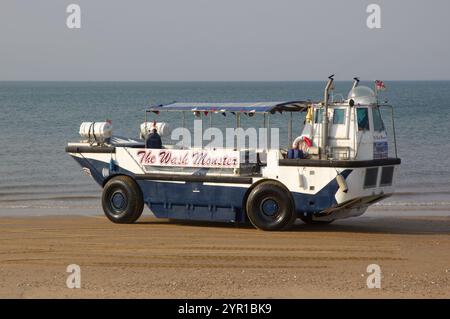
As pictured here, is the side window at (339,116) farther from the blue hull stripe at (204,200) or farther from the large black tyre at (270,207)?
the large black tyre at (270,207)

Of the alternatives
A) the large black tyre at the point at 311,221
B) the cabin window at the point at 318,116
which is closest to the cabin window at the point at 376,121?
the cabin window at the point at 318,116

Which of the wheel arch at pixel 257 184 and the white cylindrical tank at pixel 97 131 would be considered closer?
the wheel arch at pixel 257 184

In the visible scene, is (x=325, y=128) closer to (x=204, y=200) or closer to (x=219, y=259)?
(x=204, y=200)

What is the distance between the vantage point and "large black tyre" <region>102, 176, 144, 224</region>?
1908cm

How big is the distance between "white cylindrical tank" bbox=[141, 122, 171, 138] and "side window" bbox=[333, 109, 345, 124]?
356 cm

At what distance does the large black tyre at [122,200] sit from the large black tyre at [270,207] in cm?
225

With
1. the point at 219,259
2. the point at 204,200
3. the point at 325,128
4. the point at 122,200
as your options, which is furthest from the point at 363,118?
the point at 122,200

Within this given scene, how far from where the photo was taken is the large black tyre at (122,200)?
1908cm

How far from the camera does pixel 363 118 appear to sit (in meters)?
17.8

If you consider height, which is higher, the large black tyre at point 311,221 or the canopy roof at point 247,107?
the canopy roof at point 247,107

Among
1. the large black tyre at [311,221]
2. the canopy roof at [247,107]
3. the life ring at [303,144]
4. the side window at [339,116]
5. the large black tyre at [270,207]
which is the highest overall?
the canopy roof at [247,107]

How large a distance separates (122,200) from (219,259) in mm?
4440

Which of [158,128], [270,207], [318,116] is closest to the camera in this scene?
[270,207]
